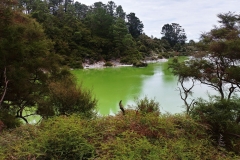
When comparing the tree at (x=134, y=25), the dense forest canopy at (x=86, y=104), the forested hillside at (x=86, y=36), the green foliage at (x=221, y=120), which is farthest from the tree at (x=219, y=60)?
the tree at (x=134, y=25)

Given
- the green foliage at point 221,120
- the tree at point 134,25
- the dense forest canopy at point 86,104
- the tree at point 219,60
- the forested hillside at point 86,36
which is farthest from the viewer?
the tree at point 134,25

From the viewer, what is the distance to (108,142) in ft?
8.82

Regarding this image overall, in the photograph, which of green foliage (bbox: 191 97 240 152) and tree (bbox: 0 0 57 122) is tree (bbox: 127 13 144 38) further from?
green foliage (bbox: 191 97 240 152)

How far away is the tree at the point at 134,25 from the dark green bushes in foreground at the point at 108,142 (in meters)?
36.4

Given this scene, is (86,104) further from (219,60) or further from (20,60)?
(219,60)

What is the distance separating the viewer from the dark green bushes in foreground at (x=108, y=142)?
247cm

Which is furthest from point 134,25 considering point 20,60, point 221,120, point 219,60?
point 221,120

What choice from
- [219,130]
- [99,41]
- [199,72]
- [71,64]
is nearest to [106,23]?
[99,41]

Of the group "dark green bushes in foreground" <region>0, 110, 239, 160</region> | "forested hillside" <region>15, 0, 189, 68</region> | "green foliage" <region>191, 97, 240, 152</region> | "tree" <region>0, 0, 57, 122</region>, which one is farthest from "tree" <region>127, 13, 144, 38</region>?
"dark green bushes in foreground" <region>0, 110, 239, 160</region>

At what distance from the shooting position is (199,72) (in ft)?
26.8

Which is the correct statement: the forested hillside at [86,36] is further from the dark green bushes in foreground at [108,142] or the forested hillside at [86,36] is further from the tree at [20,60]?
the dark green bushes in foreground at [108,142]

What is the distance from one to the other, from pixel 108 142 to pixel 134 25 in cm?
3792

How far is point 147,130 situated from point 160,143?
9.7 inches

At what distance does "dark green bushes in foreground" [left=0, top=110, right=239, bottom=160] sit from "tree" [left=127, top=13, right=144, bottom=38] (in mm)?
36375
